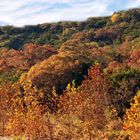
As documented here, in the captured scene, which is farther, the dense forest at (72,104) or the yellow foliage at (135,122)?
the dense forest at (72,104)

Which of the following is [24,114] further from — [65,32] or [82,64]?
[65,32]

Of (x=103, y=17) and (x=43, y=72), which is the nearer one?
(x=43, y=72)

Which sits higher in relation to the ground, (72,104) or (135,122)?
(72,104)

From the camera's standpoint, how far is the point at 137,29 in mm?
121812

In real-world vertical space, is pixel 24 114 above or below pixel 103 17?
below

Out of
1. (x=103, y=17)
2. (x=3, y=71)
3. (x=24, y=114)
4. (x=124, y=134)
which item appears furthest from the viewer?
(x=103, y=17)

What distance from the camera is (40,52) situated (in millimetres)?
72750

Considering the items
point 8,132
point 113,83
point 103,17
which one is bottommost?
point 8,132

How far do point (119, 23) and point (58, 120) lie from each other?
105 meters

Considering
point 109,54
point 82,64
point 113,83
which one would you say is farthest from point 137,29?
point 113,83

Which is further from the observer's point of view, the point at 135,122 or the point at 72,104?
the point at 72,104

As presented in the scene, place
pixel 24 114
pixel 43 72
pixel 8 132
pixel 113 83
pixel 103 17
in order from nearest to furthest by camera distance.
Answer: pixel 24 114 < pixel 8 132 < pixel 113 83 < pixel 43 72 < pixel 103 17

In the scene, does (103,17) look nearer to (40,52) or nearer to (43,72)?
(40,52)

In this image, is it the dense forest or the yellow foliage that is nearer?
the yellow foliage
